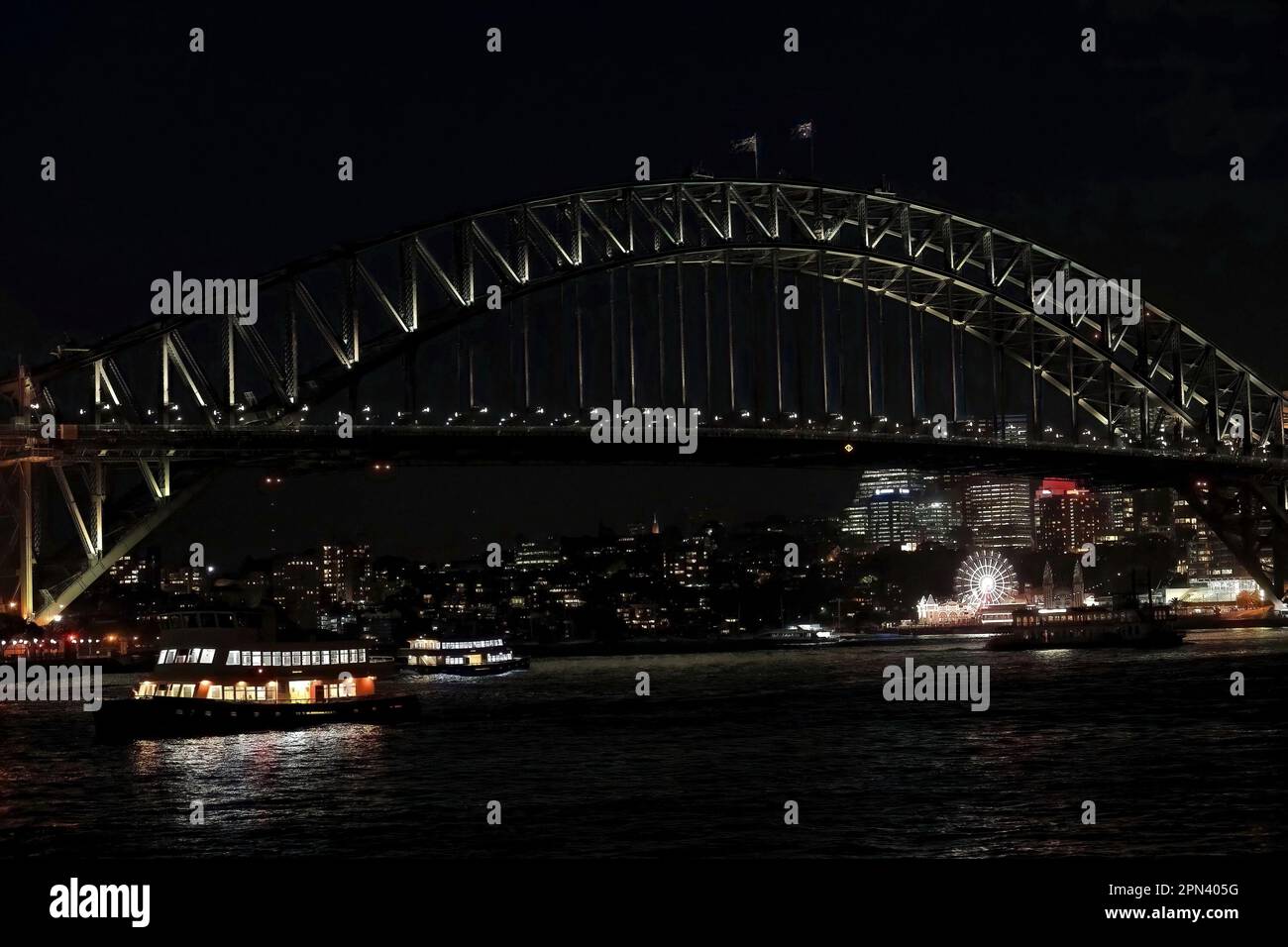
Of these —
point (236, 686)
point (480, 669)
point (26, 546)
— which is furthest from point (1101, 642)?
point (236, 686)

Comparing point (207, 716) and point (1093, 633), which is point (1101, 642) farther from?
point (207, 716)

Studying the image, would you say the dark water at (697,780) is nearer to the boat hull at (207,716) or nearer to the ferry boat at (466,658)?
the boat hull at (207,716)

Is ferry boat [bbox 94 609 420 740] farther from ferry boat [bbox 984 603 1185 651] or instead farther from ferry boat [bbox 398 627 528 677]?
ferry boat [bbox 984 603 1185 651]

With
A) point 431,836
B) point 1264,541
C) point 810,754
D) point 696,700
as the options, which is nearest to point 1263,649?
point 1264,541

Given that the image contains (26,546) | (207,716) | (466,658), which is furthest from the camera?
(466,658)

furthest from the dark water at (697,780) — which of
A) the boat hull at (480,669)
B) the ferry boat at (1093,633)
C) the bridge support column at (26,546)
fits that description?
the ferry boat at (1093,633)
